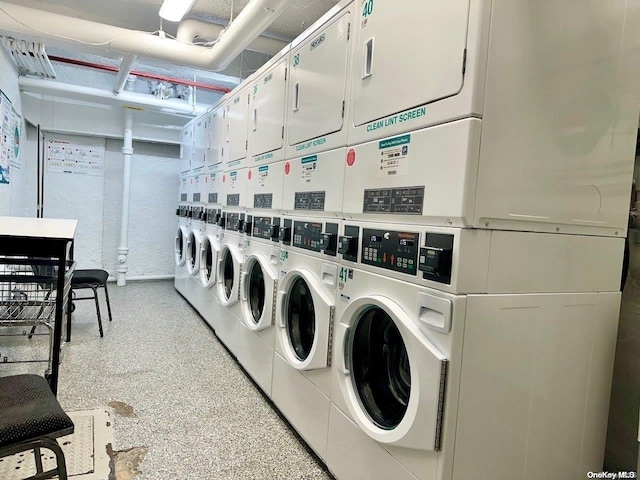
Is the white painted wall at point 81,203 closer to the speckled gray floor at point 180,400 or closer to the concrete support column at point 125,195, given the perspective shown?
the concrete support column at point 125,195

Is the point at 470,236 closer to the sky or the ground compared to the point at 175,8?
closer to the ground

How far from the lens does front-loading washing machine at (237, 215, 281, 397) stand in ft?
7.81

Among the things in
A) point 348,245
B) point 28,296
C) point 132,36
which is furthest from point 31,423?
point 132,36

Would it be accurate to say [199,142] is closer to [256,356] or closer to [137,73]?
[137,73]

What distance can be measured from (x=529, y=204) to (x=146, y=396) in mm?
2317

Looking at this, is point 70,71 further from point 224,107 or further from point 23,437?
point 23,437

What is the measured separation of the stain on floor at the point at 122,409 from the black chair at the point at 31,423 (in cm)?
104

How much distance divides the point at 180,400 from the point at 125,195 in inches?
139

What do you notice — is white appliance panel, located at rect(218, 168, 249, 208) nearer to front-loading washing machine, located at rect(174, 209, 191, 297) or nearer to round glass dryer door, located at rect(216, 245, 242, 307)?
round glass dryer door, located at rect(216, 245, 242, 307)

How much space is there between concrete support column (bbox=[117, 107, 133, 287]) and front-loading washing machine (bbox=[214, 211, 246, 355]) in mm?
2377

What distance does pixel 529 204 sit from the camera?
1.28m

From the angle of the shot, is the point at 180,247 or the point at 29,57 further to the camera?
the point at 180,247

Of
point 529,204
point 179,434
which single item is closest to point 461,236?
point 529,204

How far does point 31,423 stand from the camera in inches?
42.2
